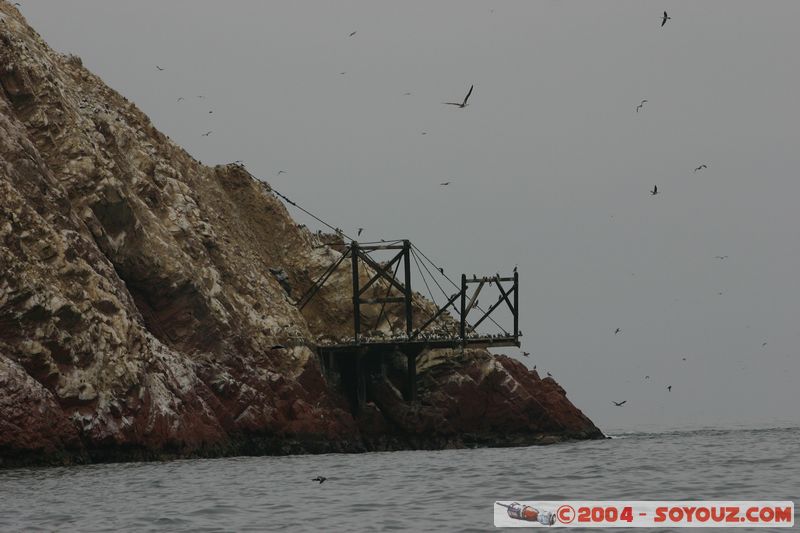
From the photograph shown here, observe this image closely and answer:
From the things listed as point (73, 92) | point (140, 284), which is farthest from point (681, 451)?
point (73, 92)

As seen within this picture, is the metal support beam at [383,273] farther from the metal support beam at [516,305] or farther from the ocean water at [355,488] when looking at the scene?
the ocean water at [355,488]

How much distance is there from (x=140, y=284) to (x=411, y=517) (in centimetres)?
3130

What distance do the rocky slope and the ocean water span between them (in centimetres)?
257

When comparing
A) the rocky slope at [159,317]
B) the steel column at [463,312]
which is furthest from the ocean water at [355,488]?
the steel column at [463,312]

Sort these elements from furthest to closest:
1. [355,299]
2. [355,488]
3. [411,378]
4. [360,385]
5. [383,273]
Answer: [383,273], [411,378], [355,299], [360,385], [355,488]

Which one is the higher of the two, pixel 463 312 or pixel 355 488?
pixel 463 312

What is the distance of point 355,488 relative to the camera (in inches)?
1353

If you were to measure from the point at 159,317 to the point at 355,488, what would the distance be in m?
23.0

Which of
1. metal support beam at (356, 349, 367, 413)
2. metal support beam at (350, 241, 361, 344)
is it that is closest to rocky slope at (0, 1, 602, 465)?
metal support beam at (356, 349, 367, 413)

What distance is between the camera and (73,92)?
62031 mm

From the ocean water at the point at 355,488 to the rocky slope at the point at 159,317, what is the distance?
257 cm

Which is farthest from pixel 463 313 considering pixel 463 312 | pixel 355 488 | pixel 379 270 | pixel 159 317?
pixel 355 488

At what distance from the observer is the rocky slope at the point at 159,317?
141 feet

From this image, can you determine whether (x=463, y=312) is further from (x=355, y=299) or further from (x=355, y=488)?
(x=355, y=488)
